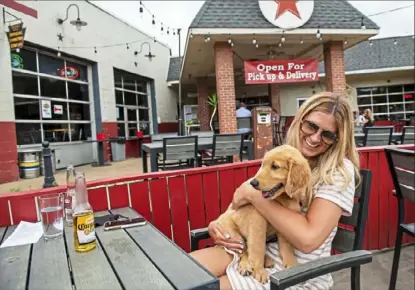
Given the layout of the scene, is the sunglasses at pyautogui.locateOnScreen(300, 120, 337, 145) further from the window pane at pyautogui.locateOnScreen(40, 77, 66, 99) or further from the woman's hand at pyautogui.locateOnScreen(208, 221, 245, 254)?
the window pane at pyautogui.locateOnScreen(40, 77, 66, 99)

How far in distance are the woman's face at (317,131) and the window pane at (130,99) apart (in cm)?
1200

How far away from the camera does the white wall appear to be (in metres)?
8.12

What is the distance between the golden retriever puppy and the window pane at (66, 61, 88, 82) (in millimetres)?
9713

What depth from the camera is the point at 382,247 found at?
9.57ft

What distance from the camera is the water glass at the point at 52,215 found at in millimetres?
1611

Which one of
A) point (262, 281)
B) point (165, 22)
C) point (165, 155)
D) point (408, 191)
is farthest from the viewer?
point (165, 22)

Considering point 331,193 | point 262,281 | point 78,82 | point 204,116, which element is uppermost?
point 78,82

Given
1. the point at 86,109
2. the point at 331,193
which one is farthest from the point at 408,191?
the point at 86,109

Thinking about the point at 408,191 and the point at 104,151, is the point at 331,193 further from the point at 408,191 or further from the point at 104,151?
the point at 104,151

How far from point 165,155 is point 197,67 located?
793 cm

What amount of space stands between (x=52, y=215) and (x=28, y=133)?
7674 mm

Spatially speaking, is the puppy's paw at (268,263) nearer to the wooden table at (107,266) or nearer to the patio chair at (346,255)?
the patio chair at (346,255)

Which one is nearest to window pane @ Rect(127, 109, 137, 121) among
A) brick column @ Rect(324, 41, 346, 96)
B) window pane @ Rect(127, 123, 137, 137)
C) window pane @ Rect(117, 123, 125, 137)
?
window pane @ Rect(127, 123, 137, 137)

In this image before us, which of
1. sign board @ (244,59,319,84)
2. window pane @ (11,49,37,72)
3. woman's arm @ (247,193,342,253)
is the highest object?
window pane @ (11,49,37,72)
